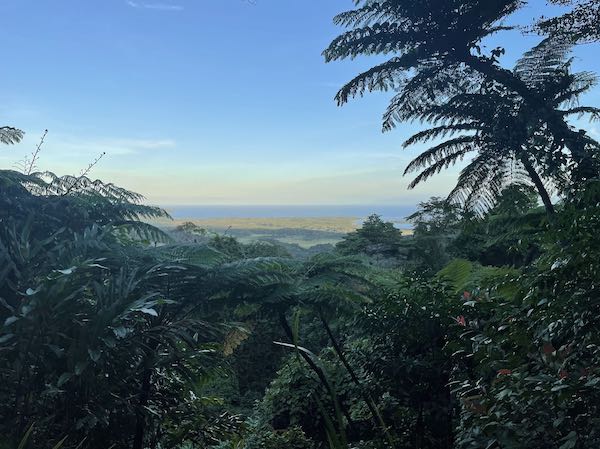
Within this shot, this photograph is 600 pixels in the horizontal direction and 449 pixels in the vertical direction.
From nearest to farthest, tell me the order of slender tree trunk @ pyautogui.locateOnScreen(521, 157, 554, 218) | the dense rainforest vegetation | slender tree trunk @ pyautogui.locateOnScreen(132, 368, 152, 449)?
the dense rainforest vegetation < slender tree trunk @ pyautogui.locateOnScreen(132, 368, 152, 449) < slender tree trunk @ pyautogui.locateOnScreen(521, 157, 554, 218)

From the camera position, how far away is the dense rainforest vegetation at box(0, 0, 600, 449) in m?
1.93

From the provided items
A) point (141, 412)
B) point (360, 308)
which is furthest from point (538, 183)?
point (141, 412)

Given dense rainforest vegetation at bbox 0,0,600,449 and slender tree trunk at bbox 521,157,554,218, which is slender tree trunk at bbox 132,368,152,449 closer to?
dense rainforest vegetation at bbox 0,0,600,449

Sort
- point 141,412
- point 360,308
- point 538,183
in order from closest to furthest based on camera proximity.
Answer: point 141,412
point 360,308
point 538,183

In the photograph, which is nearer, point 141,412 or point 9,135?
point 141,412

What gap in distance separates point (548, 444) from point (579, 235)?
0.91 m

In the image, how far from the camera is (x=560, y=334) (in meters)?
2.02

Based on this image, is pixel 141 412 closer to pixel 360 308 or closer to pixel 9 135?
pixel 360 308

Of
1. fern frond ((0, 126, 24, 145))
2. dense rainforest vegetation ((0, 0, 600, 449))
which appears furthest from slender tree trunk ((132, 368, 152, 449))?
fern frond ((0, 126, 24, 145))

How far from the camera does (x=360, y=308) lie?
449 centimetres

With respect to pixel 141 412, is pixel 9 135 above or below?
above

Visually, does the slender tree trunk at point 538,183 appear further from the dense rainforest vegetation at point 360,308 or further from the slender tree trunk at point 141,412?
the slender tree trunk at point 141,412

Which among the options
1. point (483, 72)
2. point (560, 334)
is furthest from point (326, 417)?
point (483, 72)

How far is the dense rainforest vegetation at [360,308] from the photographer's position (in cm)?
193
